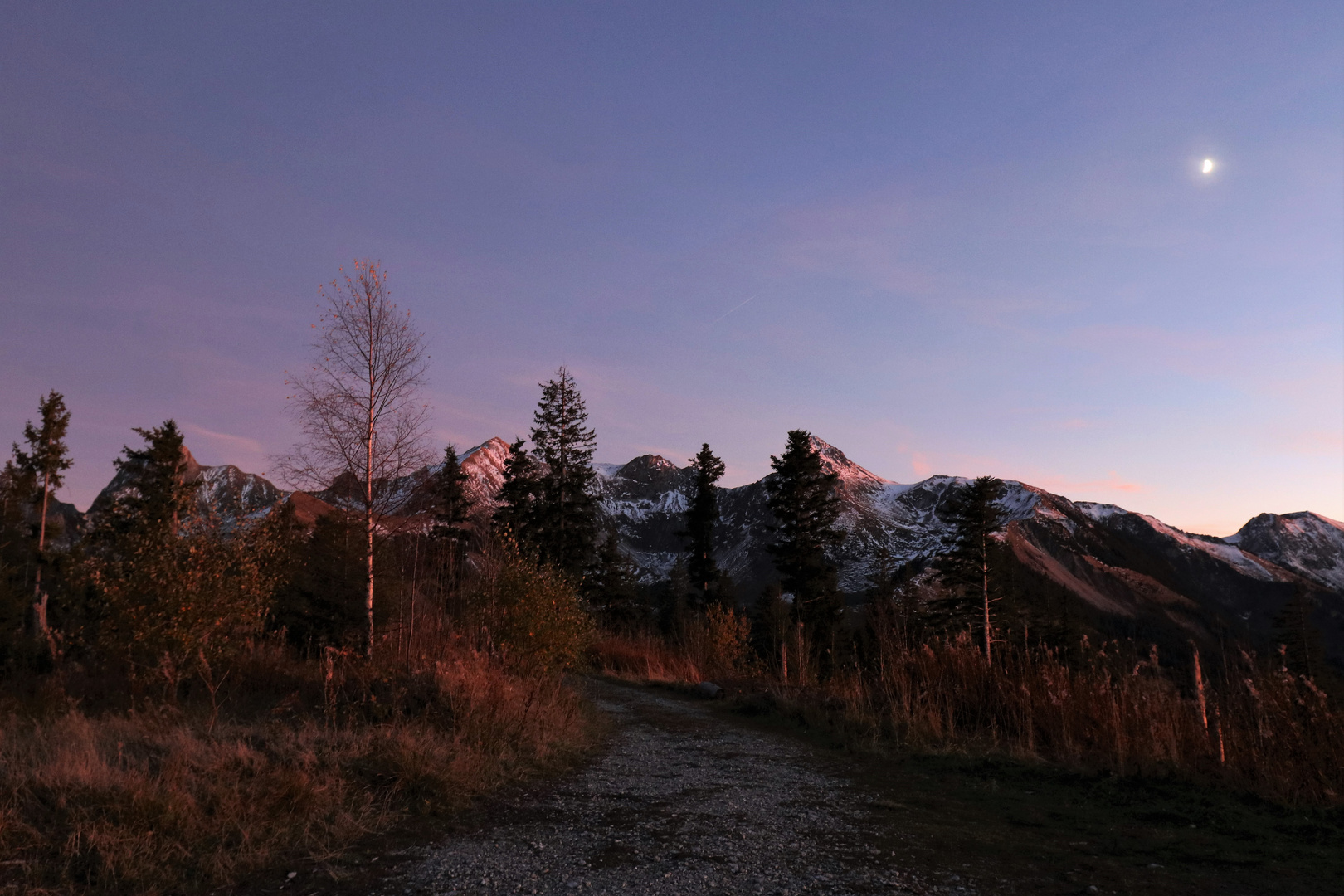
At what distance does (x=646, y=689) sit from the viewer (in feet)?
59.4

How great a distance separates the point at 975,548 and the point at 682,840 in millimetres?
37283

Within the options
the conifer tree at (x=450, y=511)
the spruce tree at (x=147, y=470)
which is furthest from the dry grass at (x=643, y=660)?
the spruce tree at (x=147, y=470)

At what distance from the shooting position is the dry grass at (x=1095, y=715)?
21.9ft

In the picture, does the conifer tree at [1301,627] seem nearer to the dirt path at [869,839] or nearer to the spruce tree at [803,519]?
the spruce tree at [803,519]

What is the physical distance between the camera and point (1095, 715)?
8.68 m

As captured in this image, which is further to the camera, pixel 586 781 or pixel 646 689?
pixel 646 689

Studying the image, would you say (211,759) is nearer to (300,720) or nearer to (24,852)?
(24,852)

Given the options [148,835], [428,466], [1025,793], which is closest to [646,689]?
[428,466]

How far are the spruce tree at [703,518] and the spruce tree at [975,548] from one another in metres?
12.8

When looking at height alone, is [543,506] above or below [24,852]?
above

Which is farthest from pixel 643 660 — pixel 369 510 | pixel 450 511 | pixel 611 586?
pixel 450 511

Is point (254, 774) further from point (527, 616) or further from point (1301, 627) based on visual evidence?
point (1301, 627)

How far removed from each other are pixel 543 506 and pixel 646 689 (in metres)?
18.5

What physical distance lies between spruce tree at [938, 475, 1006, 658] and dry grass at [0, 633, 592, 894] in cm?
3360
